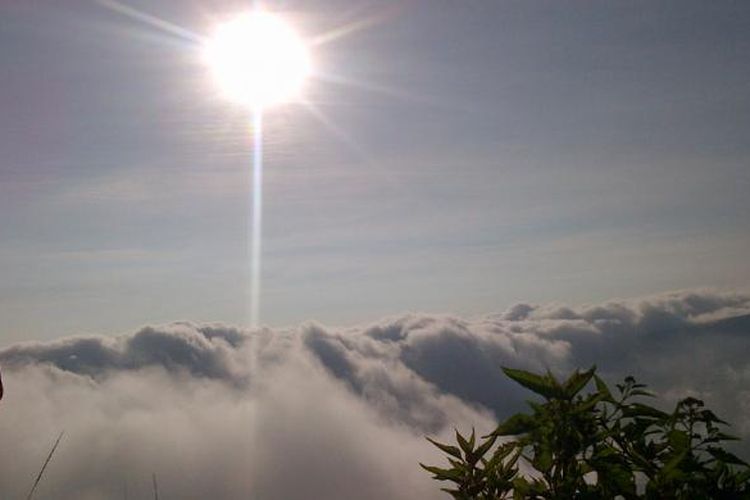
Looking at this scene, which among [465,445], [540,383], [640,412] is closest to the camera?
[540,383]

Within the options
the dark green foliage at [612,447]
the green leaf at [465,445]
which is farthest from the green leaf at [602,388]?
the green leaf at [465,445]

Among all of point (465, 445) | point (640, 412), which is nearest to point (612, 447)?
point (640, 412)

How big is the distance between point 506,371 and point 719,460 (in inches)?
49.5

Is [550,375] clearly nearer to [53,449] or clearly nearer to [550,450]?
[550,450]

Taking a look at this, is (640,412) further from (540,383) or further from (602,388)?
(540,383)

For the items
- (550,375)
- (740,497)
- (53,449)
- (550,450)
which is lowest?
(740,497)

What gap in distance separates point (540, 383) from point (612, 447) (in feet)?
1.84

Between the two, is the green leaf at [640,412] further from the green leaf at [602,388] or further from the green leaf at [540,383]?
the green leaf at [540,383]

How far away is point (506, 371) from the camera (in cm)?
353

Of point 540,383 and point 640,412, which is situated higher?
point 540,383

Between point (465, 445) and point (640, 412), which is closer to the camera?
point (640, 412)

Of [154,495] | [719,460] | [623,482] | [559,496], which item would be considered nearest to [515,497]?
[559,496]

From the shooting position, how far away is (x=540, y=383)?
3.38m

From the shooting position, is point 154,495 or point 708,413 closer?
point 708,413
